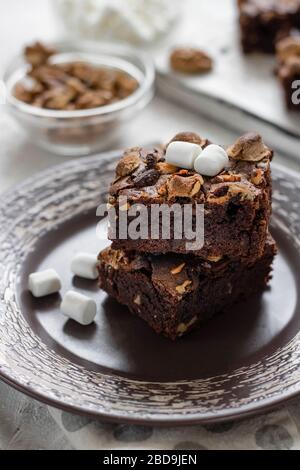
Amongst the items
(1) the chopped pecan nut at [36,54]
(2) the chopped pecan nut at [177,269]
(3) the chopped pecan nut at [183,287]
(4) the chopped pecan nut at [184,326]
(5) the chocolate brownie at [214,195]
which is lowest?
(4) the chopped pecan nut at [184,326]

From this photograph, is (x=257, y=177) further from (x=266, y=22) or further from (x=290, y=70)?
(x=266, y=22)

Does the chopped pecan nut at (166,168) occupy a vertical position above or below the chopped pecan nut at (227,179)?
below

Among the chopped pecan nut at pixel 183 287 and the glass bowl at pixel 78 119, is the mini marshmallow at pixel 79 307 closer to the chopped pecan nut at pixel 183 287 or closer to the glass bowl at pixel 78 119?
the chopped pecan nut at pixel 183 287

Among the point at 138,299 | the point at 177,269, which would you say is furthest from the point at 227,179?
the point at 138,299

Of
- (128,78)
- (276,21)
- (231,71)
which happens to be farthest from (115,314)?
(276,21)

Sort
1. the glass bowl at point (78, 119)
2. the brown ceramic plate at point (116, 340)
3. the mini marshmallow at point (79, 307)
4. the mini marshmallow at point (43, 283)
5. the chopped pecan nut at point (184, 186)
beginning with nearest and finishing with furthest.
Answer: the brown ceramic plate at point (116, 340) → the chopped pecan nut at point (184, 186) → the mini marshmallow at point (79, 307) → the mini marshmallow at point (43, 283) → the glass bowl at point (78, 119)

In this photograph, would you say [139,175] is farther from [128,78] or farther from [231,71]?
[231,71]

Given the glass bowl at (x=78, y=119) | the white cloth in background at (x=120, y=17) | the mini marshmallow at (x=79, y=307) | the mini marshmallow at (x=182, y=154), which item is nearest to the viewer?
the mini marshmallow at (x=182, y=154)

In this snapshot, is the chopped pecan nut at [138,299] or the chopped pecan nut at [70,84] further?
the chopped pecan nut at [70,84]

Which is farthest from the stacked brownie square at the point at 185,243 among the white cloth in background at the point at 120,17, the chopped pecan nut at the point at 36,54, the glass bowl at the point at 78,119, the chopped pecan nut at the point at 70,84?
the white cloth in background at the point at 120,17

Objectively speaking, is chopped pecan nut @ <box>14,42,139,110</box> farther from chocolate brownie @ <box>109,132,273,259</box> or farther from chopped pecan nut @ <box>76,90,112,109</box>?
chocolate brownie @ <box>109,132,273,259</box>
